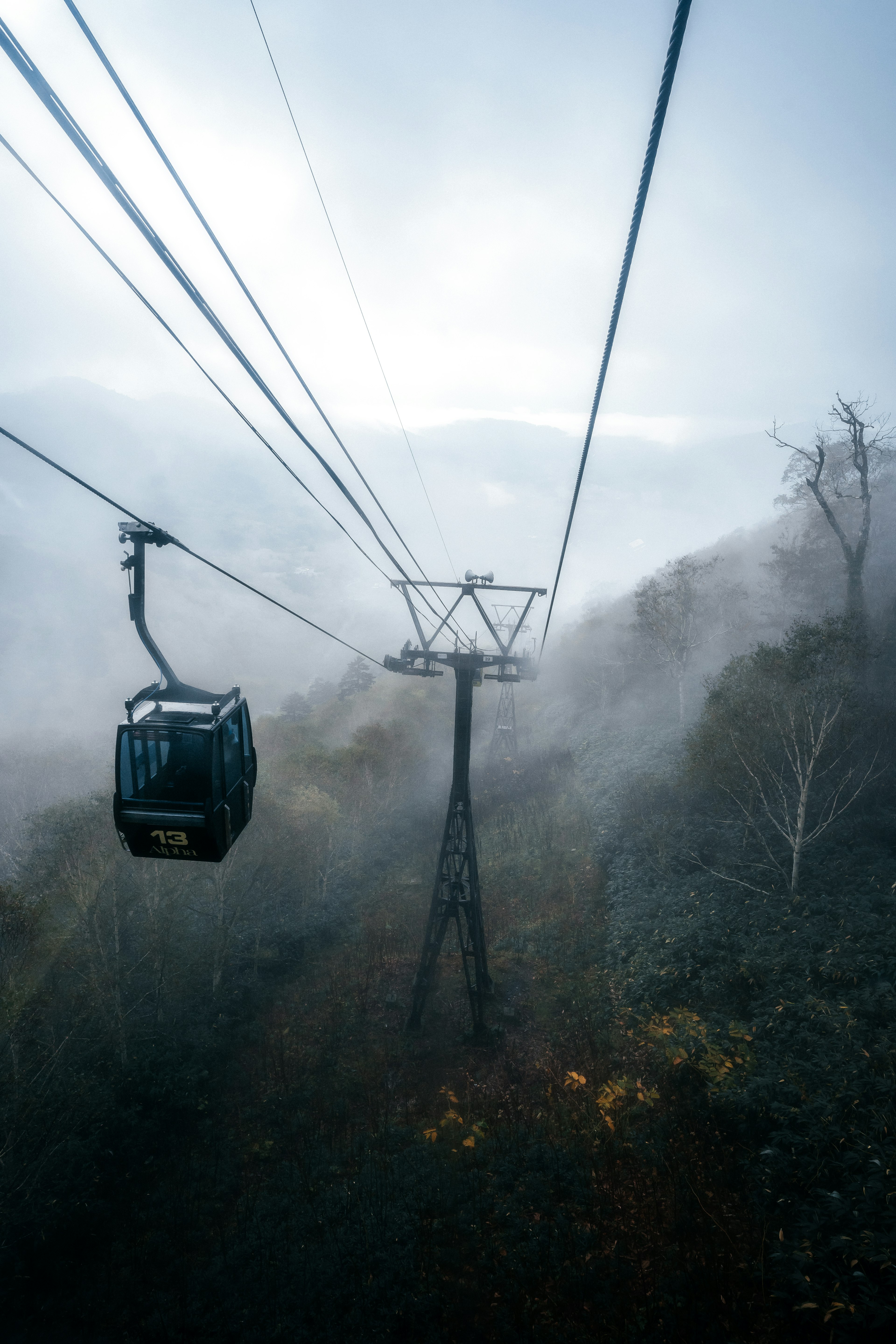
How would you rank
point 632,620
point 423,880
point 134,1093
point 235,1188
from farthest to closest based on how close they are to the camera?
1. point 632,620
2. point 423,880
3. point 134,1093
4. point 235,1188

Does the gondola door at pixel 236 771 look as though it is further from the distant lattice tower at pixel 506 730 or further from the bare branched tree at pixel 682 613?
the bare branched tree at pixel 682 613

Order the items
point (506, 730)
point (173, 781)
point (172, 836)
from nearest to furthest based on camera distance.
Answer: point (173, 781) < point (172, 836) < point (506, 730)

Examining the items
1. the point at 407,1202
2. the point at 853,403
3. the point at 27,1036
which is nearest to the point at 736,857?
the point at 407,1202

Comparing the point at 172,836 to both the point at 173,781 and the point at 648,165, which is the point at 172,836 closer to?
the point at 173,781

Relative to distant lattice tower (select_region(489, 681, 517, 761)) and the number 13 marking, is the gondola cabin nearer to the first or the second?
the number 13 marking

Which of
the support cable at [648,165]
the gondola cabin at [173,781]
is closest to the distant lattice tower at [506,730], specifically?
the gondola cabin at [173,781]

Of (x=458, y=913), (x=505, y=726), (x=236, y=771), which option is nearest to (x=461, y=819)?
(x=458, y=913)

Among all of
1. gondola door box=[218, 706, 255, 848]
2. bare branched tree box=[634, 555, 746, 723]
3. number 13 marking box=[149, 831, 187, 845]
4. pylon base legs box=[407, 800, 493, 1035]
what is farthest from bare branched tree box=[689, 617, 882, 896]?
number 13 marking box=[149, 831, 187, 845]

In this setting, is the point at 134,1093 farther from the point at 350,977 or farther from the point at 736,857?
the point at 736,857
